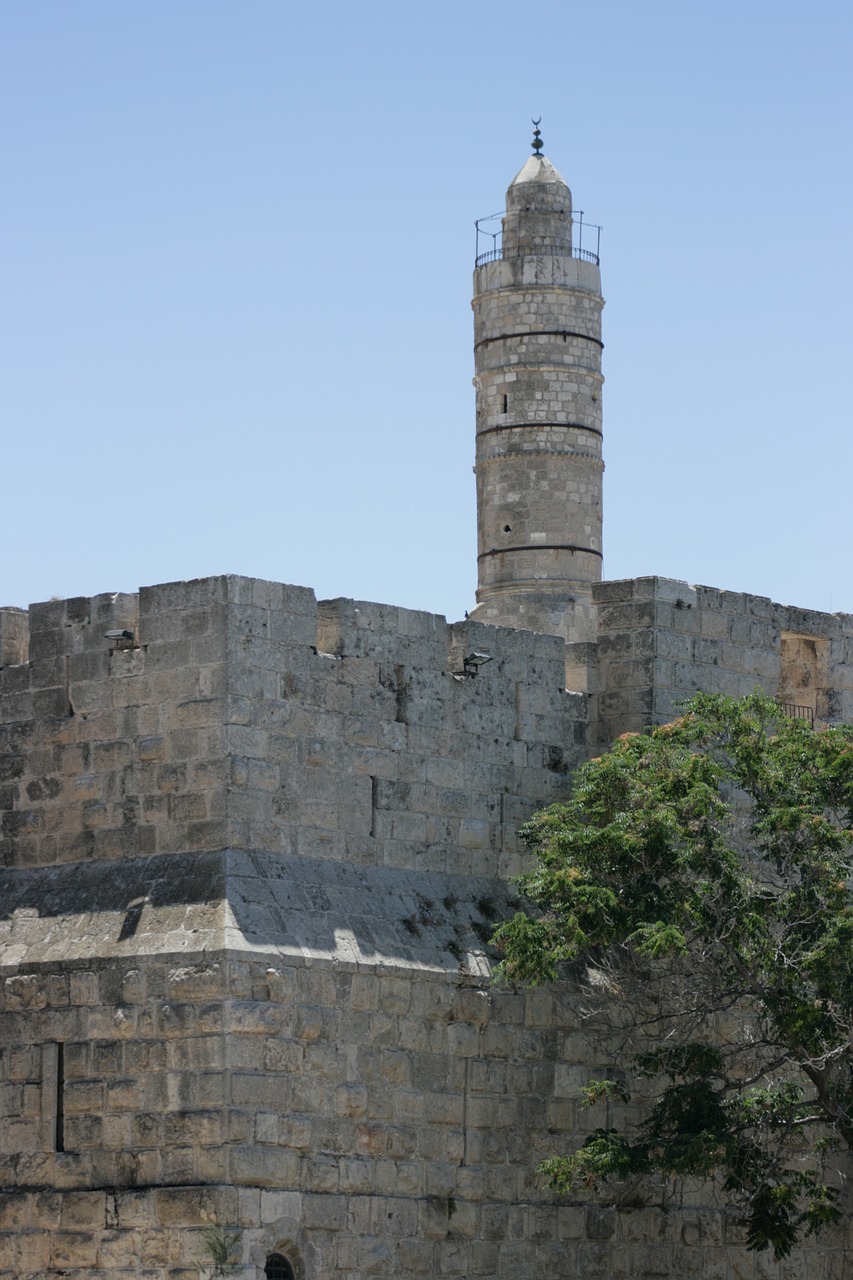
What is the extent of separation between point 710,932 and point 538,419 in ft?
78.0

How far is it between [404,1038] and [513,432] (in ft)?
79.6

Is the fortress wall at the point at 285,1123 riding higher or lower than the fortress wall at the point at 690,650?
lower

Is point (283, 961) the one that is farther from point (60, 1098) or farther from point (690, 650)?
point (690, 650)

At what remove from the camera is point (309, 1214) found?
52.1 feet

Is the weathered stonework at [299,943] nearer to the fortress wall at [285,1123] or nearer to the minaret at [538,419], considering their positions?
the fortress wall at [285,1123]

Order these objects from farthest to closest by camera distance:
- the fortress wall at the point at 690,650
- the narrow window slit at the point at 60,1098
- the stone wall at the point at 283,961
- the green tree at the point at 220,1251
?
the fortress wall at the point at 690,650 → the narrow window slit at the point at 60,1098 → the stone wall at the point at 283,961 → the green tree at the point at 220,1251

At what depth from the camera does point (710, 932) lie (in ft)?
56.1

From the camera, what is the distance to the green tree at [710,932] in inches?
666

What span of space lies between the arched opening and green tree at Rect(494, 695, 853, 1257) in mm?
1977

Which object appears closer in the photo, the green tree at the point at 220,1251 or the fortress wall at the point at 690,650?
the green tree at the point at 220,1251

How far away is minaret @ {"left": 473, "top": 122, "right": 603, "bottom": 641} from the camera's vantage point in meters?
39.7

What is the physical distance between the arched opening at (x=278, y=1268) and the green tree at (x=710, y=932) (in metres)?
1.98

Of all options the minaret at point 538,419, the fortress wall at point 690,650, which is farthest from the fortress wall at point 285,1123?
the minaret at point 538,419

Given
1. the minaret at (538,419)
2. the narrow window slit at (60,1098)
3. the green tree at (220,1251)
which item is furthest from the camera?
the minaret at (538,419)
